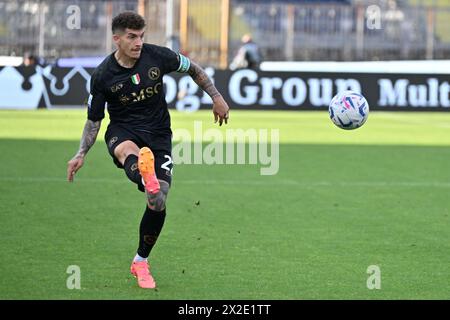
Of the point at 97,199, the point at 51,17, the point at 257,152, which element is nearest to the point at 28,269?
the point at 97,199

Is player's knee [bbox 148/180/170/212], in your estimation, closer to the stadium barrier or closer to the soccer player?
the soccer player

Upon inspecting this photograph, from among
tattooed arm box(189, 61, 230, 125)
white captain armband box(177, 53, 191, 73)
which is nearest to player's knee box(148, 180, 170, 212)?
tattooed arm box(189, 61, 230, 125)

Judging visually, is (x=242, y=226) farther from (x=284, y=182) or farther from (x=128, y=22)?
(x=284, y=182)

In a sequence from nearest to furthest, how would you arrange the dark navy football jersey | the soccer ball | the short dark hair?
the short dark hair, the dark navy football jersey, the soccer ball

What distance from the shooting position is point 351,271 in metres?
8.19

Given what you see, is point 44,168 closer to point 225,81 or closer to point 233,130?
point 233,130

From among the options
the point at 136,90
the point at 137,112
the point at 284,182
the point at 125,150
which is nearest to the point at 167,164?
the point at 125,150

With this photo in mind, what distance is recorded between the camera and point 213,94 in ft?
26.8

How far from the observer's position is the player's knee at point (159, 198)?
7.42 meters

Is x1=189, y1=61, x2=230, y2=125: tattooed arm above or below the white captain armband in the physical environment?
below

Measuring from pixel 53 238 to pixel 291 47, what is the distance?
25.7 m

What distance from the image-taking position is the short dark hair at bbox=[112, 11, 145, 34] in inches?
298

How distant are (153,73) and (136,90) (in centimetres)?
18

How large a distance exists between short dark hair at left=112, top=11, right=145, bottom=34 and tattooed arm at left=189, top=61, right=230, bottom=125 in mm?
680
